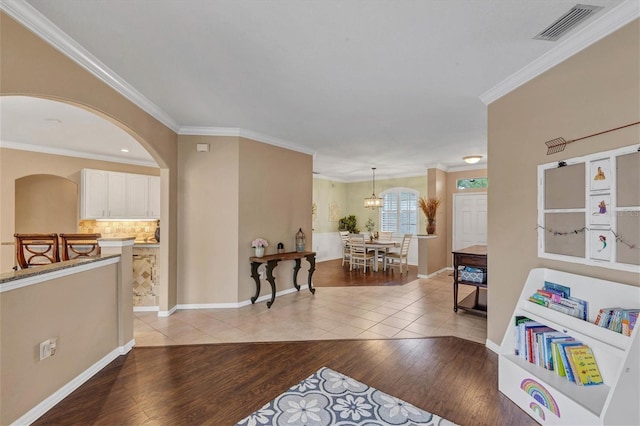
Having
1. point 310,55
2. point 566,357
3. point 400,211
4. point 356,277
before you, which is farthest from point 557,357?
point 400,211

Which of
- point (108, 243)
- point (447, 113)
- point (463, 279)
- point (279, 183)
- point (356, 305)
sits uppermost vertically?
point (447, 113)

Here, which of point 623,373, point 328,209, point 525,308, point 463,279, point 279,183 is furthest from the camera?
point 328,209

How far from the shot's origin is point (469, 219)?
7.02 m

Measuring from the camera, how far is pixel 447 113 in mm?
3633

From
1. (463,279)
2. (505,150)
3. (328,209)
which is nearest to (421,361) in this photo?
(463,279)

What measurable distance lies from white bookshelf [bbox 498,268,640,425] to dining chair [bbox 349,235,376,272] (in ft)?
15.8

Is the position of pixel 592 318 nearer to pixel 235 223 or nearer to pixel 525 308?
pixel 525 308

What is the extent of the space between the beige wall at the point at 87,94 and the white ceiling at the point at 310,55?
121 mm

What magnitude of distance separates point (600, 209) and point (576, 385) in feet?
3.97

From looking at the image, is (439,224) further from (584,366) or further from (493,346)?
(584,366)

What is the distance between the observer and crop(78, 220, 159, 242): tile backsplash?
5.96 metres

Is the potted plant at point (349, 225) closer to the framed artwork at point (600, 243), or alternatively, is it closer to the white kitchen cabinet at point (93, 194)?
the white kitchen cabinet at point (93, 194)

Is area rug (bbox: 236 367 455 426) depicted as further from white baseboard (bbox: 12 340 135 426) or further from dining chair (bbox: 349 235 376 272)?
dining chair (bbox: 349 235 376 272)

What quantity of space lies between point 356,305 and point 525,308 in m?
2.55
